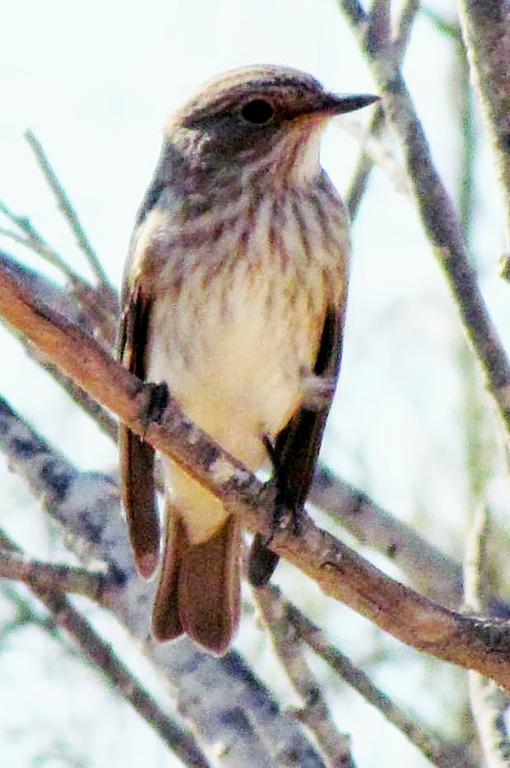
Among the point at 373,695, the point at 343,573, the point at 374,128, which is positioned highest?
the point at 374,128

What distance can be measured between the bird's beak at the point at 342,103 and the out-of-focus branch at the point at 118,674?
1369mm

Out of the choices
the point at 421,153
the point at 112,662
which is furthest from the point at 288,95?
the point at 112,662

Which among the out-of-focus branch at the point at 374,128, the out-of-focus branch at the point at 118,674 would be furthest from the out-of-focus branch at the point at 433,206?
the out-of-focus branch at the point at 118,674

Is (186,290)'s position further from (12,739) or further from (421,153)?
(12,739)

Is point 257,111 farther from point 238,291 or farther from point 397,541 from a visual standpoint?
point 397,541

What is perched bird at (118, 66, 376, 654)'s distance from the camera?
4.21 m


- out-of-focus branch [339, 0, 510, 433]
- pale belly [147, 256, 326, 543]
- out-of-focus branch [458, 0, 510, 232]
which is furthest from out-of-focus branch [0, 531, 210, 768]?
out-of-focus branch [458, 0, 510, 232]

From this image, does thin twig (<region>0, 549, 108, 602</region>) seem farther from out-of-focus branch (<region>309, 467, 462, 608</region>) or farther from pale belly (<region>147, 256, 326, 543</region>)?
out-of-focus branch (<region>309, 467, 462, 608</region>)

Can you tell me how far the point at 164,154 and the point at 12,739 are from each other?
218 centimetres

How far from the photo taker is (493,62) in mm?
3480

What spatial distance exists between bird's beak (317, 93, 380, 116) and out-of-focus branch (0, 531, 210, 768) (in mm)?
1369

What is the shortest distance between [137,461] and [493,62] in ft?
4.67

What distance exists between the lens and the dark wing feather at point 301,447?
13.5 feet

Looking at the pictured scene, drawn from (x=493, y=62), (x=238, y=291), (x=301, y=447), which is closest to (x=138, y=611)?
(x=301, y=447)
